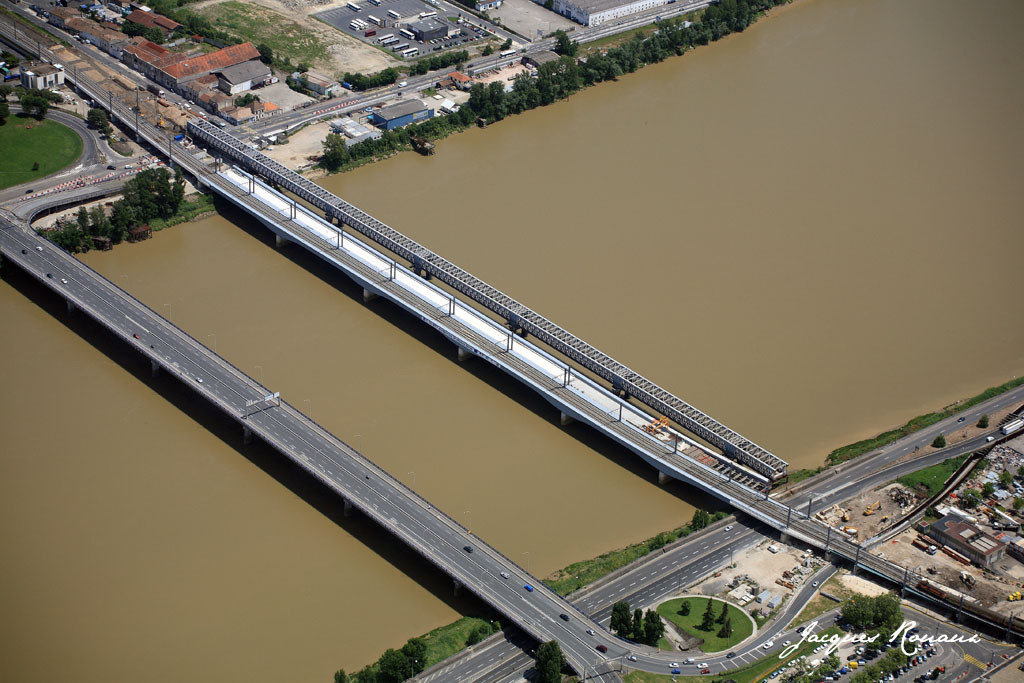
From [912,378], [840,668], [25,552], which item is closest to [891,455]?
[912,378]

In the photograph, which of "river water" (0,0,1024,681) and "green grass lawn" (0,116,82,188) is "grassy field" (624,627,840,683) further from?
"green grass lawn" (0,116,82,188)

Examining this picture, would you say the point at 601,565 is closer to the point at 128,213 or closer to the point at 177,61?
the point at 128,213

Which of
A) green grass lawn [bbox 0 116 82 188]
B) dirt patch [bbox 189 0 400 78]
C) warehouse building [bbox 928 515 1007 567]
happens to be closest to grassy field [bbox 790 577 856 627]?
warehouse building [bbox 928 515 1007 567]

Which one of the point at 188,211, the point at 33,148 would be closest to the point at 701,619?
the point at 188,211

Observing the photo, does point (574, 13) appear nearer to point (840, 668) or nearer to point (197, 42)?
point (197, 42)

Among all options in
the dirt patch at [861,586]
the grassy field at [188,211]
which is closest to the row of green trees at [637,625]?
the dirt patch at [861,586]
